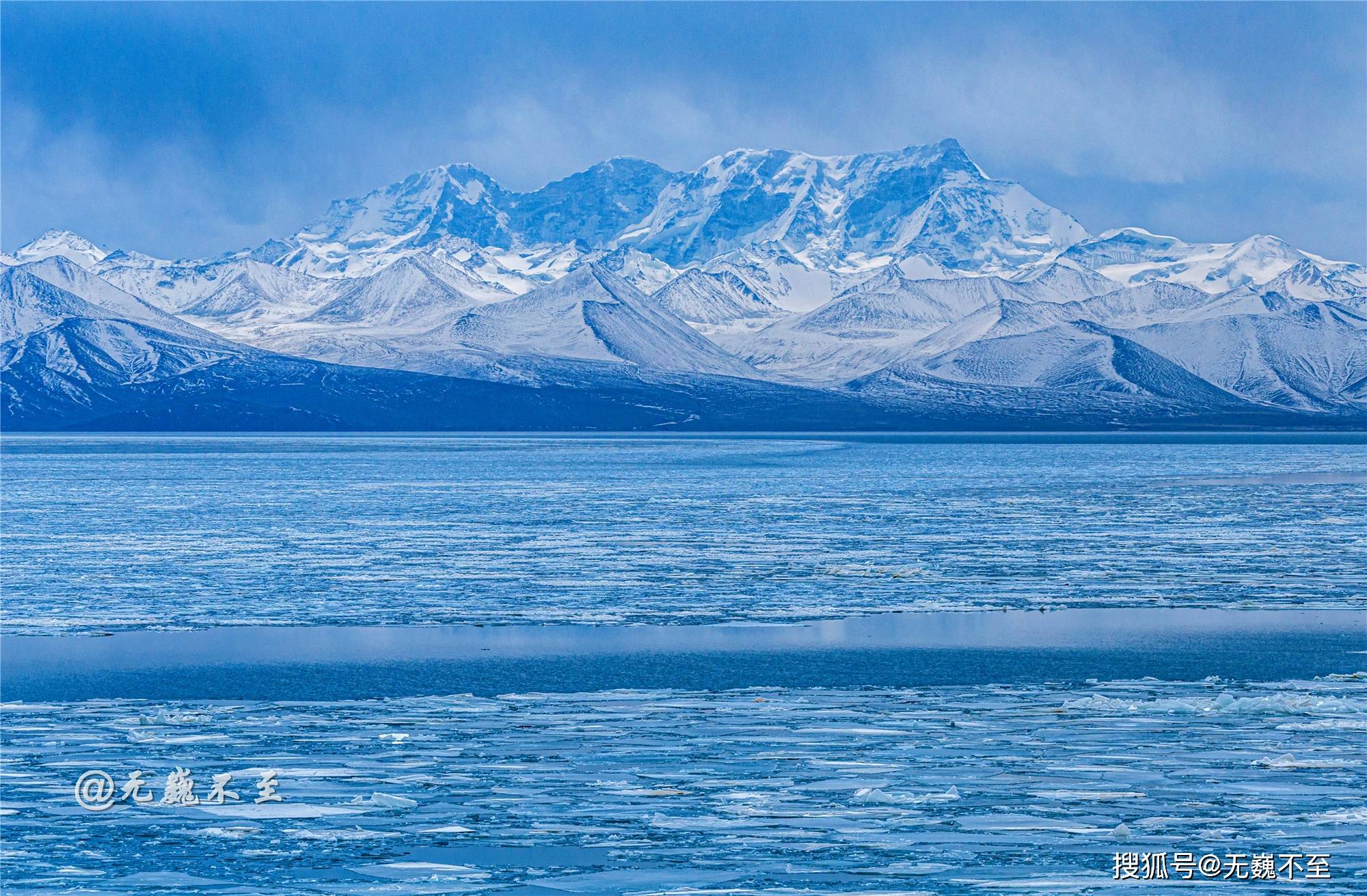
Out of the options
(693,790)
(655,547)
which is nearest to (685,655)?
(693,790)

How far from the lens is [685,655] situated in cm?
2166

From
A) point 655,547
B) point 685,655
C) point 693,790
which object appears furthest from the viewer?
point 655,547

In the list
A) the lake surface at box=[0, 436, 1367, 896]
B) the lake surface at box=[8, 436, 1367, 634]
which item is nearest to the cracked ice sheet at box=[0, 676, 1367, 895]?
the lake surface at box=[0, 436, 1367, 896]

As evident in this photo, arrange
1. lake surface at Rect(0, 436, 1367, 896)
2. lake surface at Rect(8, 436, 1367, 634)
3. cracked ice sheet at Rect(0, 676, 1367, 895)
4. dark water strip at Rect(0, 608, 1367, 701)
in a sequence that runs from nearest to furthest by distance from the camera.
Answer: cracked ice sheet at Rect(0, 676, 1367, 895) < lake surface at Rect(0, 436, 1367, 896) < dark water strip at Rect(0, 608, 1367, 701) < lake surface at Rect(8, 436, 1367, 634)

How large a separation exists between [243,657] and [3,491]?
49628 millimetres

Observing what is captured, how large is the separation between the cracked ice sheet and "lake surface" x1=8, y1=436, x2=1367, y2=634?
25.6 ft

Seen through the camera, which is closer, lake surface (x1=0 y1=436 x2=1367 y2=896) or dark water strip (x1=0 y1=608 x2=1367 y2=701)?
lake surface (x1=0 y1=436 x2=1367 y2=896)

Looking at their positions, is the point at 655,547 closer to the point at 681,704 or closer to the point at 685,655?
the point at 685,655

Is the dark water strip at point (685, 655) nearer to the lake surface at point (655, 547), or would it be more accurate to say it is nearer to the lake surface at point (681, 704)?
the lake surface at point (681, 704)

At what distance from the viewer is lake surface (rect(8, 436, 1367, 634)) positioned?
26672 millimetres

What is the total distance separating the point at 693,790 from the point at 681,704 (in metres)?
4.35

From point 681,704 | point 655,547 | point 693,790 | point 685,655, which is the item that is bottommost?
point 693,790

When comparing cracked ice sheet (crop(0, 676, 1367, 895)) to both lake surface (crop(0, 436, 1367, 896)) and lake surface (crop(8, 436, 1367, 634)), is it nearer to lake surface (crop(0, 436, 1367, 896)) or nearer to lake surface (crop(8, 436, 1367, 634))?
lake surface (crop(0, 436, 1367, 896))

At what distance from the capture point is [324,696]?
1864 centimetres
